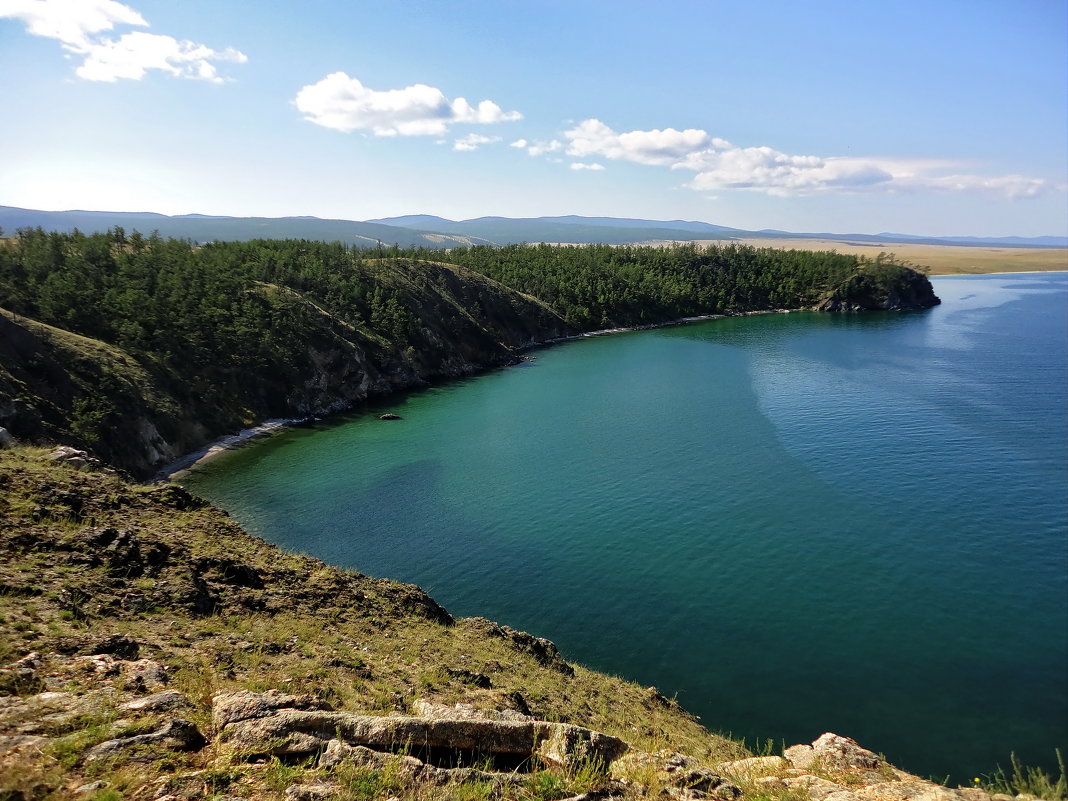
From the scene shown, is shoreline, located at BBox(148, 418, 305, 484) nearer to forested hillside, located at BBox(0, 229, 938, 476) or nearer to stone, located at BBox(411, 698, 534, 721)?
forested hillside, located at BBox(0, 229, 938, 476)

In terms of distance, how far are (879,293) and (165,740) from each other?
215407 mm

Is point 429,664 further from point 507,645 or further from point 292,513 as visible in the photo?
point 292,513

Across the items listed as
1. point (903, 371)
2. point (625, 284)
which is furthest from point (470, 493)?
point (625, 284)

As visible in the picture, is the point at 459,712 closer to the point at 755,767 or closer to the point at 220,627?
the point at 755,767

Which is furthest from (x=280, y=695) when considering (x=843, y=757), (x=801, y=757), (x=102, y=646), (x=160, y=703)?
(x=843, y=757)

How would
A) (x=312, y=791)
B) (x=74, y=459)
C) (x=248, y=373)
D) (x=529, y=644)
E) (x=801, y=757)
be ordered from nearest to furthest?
(x=312, y=791), (x=801, y=757), (x=529, y=644), (x=74, y=459), (x=248, y=373)

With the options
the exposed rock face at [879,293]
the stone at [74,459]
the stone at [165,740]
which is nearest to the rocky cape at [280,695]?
the stone at [165,740]

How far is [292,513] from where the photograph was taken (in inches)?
1786

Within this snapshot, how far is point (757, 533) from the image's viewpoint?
39.8 meters

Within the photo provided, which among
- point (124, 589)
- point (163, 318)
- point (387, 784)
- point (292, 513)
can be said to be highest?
point (163, 318)

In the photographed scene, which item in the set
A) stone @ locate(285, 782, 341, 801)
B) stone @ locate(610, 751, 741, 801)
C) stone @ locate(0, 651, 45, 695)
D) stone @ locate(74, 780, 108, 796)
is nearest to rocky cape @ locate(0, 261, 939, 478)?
stone @ locate(0, 651, 45, 695)

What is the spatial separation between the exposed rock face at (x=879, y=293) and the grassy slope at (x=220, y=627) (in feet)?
629

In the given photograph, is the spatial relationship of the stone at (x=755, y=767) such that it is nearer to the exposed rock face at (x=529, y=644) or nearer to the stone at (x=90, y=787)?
the exposed rock face at (x=529, y=644)

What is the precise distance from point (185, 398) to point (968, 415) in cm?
9387
